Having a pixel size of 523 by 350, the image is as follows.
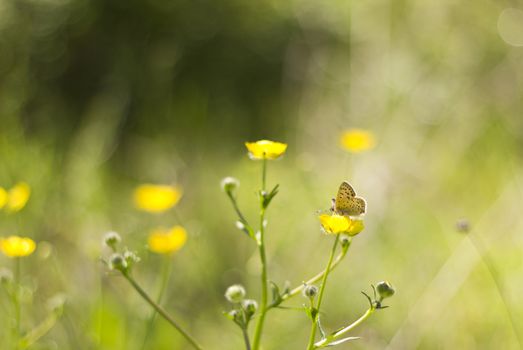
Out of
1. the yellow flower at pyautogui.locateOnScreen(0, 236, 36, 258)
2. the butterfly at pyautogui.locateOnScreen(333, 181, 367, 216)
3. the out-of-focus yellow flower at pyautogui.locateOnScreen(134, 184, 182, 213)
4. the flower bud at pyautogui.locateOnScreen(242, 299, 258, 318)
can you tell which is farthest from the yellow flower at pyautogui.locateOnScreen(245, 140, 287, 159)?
the out-of-focus yellow flower at pyautogui.locateOnScreen(134, 184, 182, 213)

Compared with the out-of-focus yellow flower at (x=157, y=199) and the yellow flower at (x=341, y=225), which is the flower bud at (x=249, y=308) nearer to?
the yellow flower at (x=341, y=225)

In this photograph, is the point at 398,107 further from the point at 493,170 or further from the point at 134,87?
the point at 134,87

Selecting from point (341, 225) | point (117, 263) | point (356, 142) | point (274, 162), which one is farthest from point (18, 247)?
point (274, 162)

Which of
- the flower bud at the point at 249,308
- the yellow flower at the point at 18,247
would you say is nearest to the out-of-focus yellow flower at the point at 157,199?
the yellow flower at the point at 18,247

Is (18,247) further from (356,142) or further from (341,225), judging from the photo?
(356,142)

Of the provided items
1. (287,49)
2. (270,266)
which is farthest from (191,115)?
(270,266)

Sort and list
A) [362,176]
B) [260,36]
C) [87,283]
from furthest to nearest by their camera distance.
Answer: [260,36], [362,176], [87,283]
